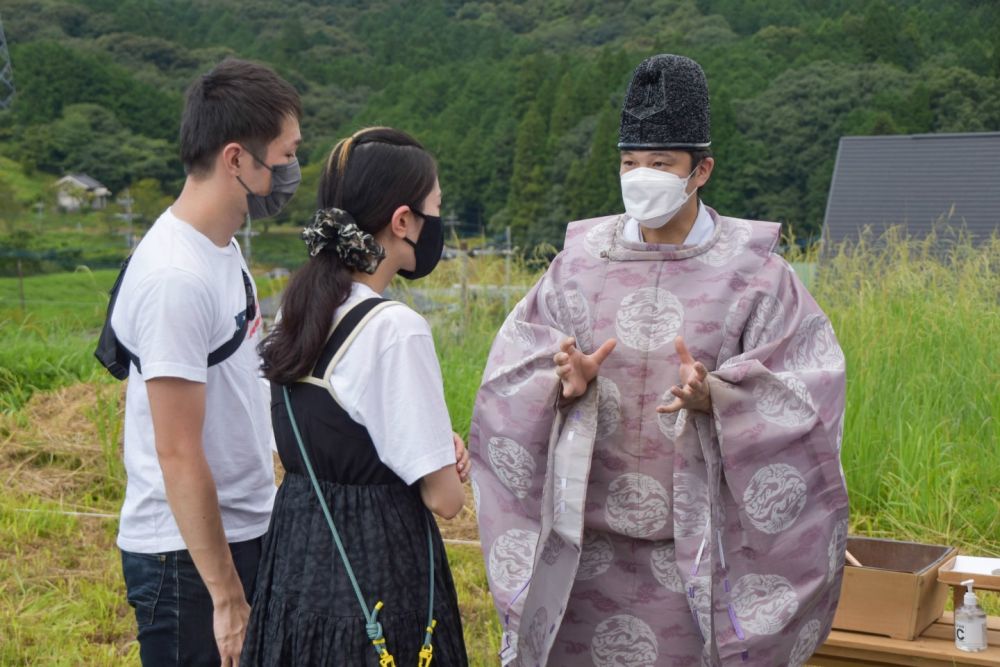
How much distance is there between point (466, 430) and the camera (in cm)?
569

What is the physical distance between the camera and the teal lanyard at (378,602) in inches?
72.6

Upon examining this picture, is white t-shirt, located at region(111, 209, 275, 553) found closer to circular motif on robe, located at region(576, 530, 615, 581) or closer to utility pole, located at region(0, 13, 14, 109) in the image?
circular motif on robe, located at region(576, 530, 615, 581)

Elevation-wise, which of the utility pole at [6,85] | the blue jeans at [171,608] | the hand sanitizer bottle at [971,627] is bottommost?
the utility pole at [6,85]

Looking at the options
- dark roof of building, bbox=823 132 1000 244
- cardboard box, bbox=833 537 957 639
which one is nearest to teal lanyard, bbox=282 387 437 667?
cardboard box, bbox=833 537 957 639

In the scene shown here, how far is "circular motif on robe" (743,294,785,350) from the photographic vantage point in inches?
85.1

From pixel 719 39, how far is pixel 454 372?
44.0 metres

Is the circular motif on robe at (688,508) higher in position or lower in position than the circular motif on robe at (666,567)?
higher

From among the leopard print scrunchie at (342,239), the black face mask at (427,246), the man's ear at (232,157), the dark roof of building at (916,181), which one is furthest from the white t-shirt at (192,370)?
the dark roof of building at (916,181)

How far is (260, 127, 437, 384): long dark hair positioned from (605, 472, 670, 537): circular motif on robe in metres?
0.69

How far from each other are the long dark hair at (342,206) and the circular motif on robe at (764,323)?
0.67 meters

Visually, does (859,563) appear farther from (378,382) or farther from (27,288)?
(27,288)

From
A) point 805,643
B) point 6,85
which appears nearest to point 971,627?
point 805,643

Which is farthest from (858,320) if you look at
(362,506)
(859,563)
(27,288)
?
(27,288)

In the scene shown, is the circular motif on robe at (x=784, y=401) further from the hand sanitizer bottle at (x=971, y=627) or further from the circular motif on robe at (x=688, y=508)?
the hand sanitizer bottle at (x=971, y=627)
